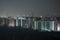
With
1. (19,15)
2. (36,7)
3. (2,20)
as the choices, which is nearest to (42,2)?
(36,7)

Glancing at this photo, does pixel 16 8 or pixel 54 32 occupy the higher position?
pixel 16 8

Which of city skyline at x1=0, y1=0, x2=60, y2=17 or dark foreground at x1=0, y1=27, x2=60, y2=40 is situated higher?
city skyline at x1=0, y1=0, x2=60, y2=17

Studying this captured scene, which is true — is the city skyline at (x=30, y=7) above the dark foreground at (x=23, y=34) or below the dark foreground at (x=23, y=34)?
above

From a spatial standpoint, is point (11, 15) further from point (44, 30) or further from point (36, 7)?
point (44, 30)

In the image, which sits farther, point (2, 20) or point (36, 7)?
point (36, 7)

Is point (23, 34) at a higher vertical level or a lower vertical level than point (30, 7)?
lower

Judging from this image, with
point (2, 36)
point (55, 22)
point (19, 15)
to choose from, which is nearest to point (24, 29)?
point (19, 15)

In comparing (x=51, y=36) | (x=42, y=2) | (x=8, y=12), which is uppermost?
A: (x=42, y=2)
